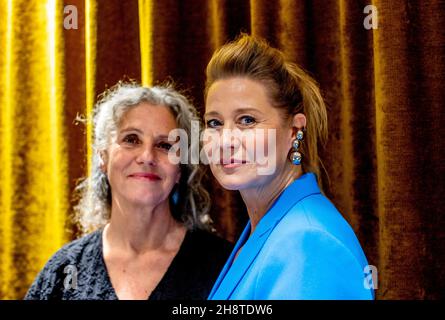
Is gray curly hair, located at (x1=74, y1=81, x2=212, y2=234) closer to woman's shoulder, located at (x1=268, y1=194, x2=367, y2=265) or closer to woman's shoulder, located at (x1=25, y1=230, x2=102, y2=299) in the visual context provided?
woman's shoulder, located at (x1=25, y1=230, x2=102, y2=299)

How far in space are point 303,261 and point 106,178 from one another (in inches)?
44.0

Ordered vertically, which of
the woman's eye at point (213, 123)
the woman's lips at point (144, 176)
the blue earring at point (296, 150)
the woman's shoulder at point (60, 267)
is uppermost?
the woman's eye at point (213, 123)

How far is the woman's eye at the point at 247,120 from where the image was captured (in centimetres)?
124

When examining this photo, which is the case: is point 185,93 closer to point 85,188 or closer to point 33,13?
point 85,188

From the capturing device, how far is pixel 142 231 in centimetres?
177

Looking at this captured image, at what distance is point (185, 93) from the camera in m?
1.98

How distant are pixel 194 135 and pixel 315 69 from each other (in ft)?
1.47

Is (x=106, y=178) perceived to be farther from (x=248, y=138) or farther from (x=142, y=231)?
(x=248, y=138)

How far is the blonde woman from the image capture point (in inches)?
39.4

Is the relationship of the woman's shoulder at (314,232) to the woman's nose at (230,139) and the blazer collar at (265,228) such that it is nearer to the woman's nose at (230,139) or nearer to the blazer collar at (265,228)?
the blazer collar at (265,228)

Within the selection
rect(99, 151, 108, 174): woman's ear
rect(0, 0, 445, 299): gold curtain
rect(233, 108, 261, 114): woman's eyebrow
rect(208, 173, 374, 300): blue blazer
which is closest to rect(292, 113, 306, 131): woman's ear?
rect(233, 108, 261, 114): woman's eyebrow

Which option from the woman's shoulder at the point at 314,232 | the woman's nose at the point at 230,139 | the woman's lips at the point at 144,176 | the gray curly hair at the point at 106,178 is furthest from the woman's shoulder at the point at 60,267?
the woman's shoulder at the point at 314,232

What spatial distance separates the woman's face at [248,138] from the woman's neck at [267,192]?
0.05 feet
